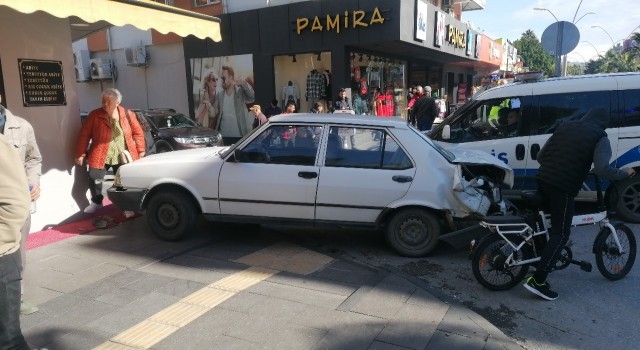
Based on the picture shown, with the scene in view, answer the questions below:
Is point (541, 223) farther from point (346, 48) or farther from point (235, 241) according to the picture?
point (346, 48)

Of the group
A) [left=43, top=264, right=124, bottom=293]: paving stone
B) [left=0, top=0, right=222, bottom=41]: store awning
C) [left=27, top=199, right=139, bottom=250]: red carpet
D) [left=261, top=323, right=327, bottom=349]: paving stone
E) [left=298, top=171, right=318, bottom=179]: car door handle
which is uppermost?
[left=0, top=0, right=222, bottom=41]: store awning

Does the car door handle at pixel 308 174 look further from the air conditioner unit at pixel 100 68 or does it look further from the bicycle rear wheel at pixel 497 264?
the air conditioner unit at pixel 100 68

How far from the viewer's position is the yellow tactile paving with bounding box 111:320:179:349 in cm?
333

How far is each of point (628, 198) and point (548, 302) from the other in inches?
128

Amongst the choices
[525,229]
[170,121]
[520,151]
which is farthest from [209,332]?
[170,121]

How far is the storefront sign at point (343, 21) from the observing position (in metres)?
12.4

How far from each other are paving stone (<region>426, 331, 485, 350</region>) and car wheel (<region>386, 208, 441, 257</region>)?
66.0 inches

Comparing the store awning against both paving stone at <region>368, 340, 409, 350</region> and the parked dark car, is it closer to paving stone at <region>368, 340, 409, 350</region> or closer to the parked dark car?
paving stone at <region>368, 340, 409, 350</region>

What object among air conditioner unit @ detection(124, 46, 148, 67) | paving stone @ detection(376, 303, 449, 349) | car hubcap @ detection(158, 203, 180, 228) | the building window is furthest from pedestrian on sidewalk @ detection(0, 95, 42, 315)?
air conditioner unit @ detection(124, 46, 148, 67)

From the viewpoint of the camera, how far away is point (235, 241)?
18.9 ft

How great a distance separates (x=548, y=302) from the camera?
4.10m

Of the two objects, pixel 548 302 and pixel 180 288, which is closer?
pixel 548 302

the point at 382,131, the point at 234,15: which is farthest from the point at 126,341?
the point at 234,15

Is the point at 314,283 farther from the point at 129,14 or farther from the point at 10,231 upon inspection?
the point at 129,14
